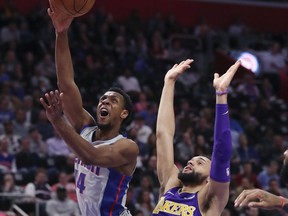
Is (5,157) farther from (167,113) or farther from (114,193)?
(114,193)

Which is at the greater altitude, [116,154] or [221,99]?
[221,99]

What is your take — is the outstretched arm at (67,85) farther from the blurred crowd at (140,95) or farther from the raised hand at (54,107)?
the blurred crowd at (140,95)

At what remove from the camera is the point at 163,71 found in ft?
57.8

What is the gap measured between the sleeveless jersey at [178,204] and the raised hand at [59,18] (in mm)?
1511

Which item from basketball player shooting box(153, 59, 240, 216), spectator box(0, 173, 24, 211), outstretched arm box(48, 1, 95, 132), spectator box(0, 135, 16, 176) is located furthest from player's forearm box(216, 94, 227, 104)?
spectator box(0, 135, 16, 176)

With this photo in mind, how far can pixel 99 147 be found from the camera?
18.1ft

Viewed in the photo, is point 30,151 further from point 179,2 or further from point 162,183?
point 179,2

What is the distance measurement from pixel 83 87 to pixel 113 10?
199 inches

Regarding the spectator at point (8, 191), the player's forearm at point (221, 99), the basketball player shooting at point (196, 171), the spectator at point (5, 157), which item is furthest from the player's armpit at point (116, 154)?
the spectator at point (5, 157)

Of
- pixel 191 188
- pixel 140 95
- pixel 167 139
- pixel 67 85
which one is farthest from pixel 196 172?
pixel 140 95

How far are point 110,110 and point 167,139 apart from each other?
19.8 inches

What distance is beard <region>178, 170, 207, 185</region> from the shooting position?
5682 millimetres

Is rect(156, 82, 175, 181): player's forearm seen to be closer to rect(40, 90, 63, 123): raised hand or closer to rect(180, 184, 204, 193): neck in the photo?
rect(180, 184, 204, 193): neck

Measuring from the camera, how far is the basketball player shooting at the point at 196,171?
4.89 meters
